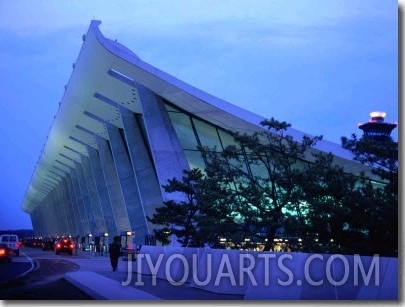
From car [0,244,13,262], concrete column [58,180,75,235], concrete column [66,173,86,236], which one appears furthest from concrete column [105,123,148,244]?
concrete column [58,180,75,235]

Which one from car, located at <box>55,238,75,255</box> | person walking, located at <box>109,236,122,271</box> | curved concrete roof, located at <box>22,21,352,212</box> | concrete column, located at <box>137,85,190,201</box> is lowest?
car, located at <box>55,238,75,255</box>

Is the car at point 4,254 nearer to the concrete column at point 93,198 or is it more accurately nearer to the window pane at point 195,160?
the window pane at point 195,160

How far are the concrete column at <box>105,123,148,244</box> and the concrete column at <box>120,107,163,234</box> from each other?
15.1 ft

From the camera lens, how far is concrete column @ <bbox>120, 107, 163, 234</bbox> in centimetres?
4047

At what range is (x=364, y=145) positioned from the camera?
20594mm

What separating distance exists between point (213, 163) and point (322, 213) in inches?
204

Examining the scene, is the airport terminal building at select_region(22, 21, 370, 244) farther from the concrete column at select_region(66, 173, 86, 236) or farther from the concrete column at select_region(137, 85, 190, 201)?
the concrete column at select_region(66, 173, 86, 236)

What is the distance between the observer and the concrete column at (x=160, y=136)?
34.6 meters

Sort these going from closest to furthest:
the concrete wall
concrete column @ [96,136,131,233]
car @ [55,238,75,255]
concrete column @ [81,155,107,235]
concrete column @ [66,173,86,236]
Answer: the concrete wall
car @ [55,238,75,255]
concrete column @ [96,136,131,233]
concrete column @ [81,155,107,235]
concrete column @ [66,173,86,236]

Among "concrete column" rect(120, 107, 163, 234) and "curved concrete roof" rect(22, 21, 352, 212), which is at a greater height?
"curved concrete roof" rect(22, 21, 352, 212)

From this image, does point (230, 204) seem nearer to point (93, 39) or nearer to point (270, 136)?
point (270, 136)

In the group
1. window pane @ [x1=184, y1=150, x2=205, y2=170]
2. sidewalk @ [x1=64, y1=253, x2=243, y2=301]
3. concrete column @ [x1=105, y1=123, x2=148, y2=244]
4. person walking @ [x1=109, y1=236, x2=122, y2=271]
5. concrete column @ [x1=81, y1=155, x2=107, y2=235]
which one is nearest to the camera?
sidewalk @ [x1=64, y1=253, x2=243, y2=301]

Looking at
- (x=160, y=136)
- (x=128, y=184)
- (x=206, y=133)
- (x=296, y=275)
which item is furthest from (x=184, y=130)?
(x=296, y=275)

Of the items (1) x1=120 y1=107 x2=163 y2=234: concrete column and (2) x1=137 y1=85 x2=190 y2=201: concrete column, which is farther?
(1) x1=120 y1=107 x2=163 y2=234: concrete column
